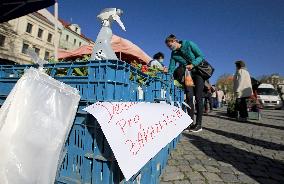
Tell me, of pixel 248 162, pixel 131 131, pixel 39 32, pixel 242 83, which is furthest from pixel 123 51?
pixel 39 32

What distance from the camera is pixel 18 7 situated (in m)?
7.81

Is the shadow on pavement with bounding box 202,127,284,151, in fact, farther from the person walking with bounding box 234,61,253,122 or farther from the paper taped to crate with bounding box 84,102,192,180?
the paper taped to crate with bounding box 84,102,192,180

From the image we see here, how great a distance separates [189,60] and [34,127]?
13.6 feet

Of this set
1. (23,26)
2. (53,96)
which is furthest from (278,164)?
(23,26)

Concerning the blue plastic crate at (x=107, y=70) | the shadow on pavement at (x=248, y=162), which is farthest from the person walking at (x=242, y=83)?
the blue plastic crate at (x=107, y=70)

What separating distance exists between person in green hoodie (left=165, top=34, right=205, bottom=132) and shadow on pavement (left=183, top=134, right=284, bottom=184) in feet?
3.61

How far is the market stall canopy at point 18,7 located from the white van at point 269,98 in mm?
21327

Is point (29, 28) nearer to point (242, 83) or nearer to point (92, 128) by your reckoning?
point (242, 83)

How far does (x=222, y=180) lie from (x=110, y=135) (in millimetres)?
1743

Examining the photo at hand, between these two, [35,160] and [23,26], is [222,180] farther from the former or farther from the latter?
[23,26]

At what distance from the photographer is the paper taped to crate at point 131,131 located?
1.48 meters

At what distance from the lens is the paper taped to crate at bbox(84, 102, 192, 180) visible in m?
1.48

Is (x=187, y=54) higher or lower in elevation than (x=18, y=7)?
lower

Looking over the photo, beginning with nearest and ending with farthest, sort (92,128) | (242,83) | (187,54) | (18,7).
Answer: (92,128) < (187,54) < (18,7) < (242,83)
